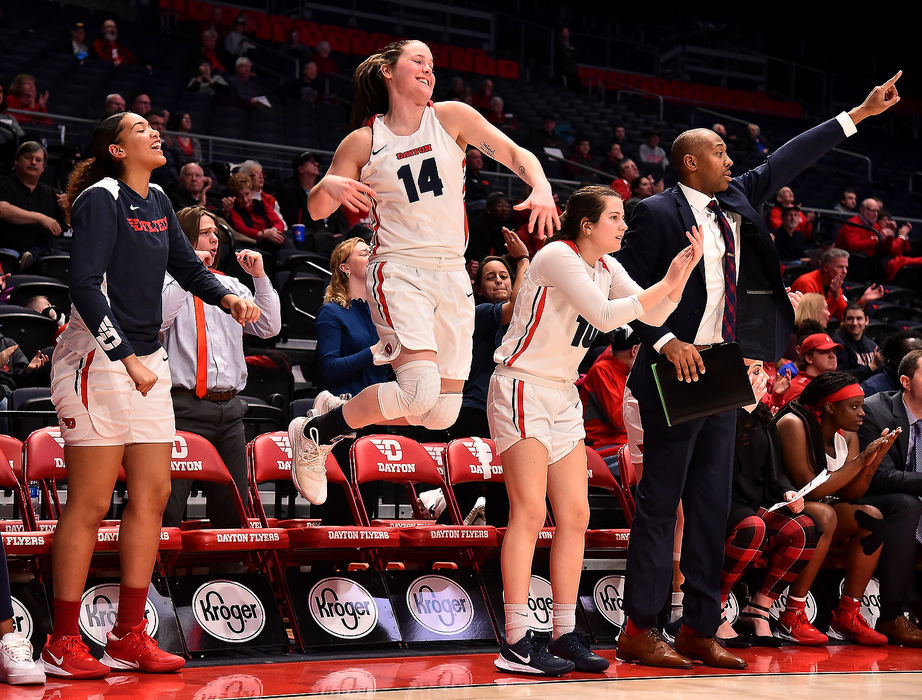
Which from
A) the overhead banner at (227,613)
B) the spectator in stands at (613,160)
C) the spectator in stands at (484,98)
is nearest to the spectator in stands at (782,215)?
the spectator in stands at (613,160)

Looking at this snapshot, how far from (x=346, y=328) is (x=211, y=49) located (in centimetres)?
1030

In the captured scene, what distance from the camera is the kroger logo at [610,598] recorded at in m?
5.13

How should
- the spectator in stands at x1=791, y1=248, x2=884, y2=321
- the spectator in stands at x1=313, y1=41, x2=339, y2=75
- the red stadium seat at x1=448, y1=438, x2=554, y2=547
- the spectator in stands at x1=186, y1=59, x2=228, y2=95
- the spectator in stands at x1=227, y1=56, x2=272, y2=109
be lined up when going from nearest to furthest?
the red stadium seat at x1=448, y1=438, x2=554, y2=547 < the spectator in stands at x1=791, y1=248, x2=884, y2=321 < the spectator in stands at x1=186, y1=59, x2=228, y2=95 < the spectator in stands at x1=227, y1=56, x2=272, y2=109 < the spectator in stands at x1=313, y1=41, x2=339, y2=75

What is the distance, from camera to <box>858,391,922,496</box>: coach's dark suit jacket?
573 cm

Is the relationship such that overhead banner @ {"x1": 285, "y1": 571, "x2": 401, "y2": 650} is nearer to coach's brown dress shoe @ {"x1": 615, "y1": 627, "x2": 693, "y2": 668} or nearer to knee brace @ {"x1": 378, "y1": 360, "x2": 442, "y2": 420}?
coach's brown dress shoe @ {"x1": 615, "y1": 627, "x2": 693, "y2": 668}

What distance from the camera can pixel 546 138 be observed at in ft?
51.2

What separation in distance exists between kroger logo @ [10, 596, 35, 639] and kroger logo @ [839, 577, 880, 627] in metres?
4.03

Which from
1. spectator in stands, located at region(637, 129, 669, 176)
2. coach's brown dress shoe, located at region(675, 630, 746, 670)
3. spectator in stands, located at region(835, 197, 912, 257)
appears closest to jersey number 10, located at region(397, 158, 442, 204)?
coach's brown dress shoe, located at region(675, 630, 746, 670)

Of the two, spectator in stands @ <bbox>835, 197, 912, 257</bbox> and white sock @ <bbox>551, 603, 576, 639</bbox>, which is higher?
spectator in stands @ <bbox>835, 197, 912, 257</bbox>

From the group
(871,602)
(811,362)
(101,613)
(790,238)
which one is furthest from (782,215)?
(101,613)

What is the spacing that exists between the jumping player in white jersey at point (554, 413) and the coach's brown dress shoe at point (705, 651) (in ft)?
1.66

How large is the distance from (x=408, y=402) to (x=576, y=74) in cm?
1807

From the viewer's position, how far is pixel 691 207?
444 cm

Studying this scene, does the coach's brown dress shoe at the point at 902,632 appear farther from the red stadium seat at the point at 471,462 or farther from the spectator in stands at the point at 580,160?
the spectator in stands at the point at 580,160
